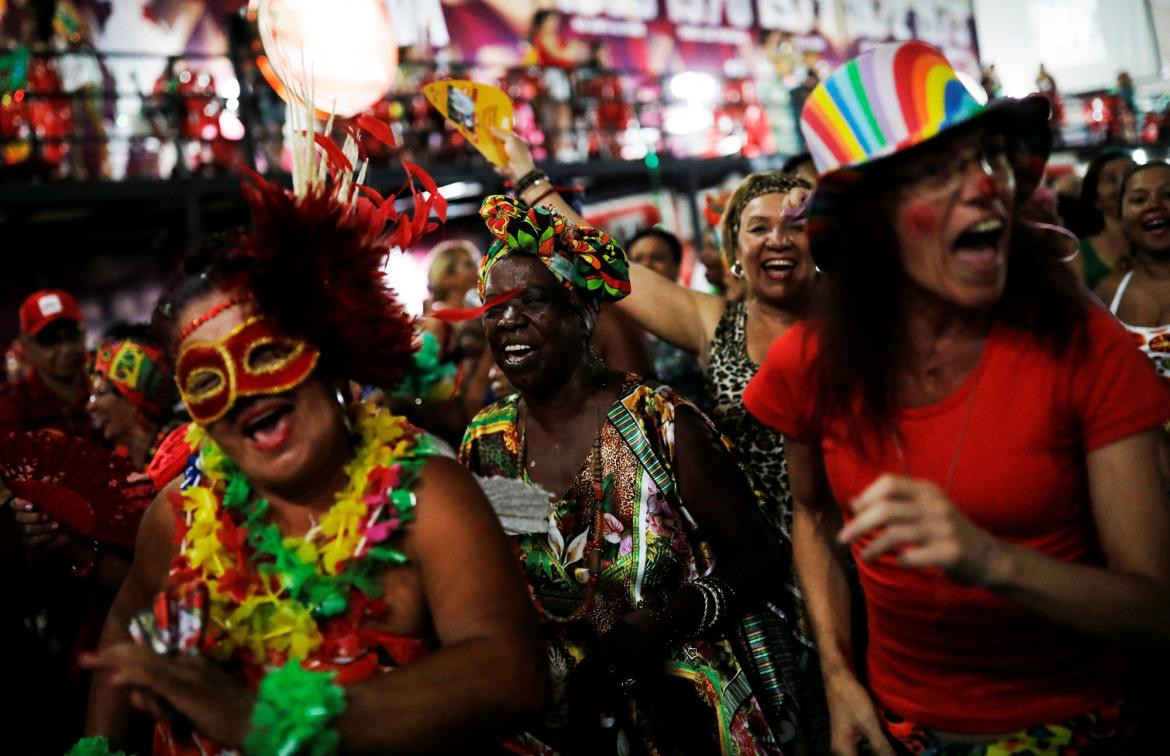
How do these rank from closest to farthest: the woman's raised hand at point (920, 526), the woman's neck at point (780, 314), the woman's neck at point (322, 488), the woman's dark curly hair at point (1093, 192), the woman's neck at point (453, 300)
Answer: the woman's raised hand at point (920, 526), the woman's neck at point (322, 488), the woman's neck at point (780, 314), the woman's dark curly hair at point (1093, 192), the woman's neck at point (453, 300)

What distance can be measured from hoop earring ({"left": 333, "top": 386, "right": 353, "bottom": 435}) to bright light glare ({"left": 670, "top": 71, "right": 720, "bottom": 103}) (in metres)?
13.5

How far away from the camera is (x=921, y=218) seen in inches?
67.0

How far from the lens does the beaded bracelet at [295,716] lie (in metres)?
1.40

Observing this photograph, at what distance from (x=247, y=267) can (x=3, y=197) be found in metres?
8.62

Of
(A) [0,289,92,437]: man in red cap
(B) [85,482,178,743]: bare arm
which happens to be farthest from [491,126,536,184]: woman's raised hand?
(A) [0,289,92,437]: man in red cap

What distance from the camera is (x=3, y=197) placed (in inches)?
349

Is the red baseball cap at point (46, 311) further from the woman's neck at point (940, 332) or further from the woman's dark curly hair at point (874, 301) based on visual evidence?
the woman's neck at point (940, 332)

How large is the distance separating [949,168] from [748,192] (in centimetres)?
195

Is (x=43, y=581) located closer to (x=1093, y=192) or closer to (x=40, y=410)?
(x=40, y=410)

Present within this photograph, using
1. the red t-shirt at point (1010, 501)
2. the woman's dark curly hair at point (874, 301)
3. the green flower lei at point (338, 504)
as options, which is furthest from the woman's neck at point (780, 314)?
the green flower lei at point (338, 504)

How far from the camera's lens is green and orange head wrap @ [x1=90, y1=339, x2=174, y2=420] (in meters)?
3.91

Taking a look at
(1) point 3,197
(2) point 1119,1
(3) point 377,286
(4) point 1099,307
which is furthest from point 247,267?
(2) point 1119,1

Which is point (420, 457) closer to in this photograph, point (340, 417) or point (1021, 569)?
point (340, 417)

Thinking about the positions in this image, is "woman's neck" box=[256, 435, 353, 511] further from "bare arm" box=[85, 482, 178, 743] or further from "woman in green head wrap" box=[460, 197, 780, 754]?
"woman in green head wrap" box=[460, 197, 780, 754]
